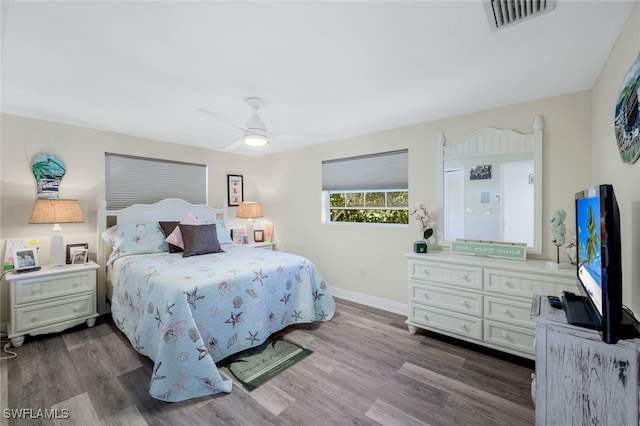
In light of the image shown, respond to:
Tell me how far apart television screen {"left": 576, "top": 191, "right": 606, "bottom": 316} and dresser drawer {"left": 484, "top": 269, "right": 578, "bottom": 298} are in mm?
564

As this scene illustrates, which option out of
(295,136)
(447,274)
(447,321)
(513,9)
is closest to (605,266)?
(513,9)

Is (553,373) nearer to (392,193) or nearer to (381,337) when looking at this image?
(381,337)

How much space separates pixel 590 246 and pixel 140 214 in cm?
427

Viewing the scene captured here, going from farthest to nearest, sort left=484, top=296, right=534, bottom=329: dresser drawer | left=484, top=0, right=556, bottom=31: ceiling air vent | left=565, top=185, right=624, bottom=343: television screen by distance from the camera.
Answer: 1. left=484, top=296, right=534, bottom=329: dresser drawer
2. left=484, top=0, right=556, bottom=31: ceiling air vent
3. left=565, top=185, right=624, bottom=343: television screen

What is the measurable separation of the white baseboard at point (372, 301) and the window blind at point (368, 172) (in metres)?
1.44

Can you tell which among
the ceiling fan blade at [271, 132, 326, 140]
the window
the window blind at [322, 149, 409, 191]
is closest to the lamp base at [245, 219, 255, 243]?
the window

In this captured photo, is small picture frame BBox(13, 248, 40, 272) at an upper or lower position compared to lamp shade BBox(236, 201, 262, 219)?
lower

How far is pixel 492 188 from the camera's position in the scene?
8.80 ft

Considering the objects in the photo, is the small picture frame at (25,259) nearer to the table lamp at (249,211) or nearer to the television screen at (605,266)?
the table lamp at (249,211)

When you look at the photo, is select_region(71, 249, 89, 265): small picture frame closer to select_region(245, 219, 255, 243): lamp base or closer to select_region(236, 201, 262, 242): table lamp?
select_region(236, 201, 262, 242): table lamp

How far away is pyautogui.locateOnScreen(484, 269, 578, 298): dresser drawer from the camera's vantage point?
208 cm

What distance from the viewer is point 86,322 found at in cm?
298

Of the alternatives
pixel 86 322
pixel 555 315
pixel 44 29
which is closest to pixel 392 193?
pixel 555 315

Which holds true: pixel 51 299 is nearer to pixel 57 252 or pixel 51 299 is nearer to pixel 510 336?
pixel 57 252
